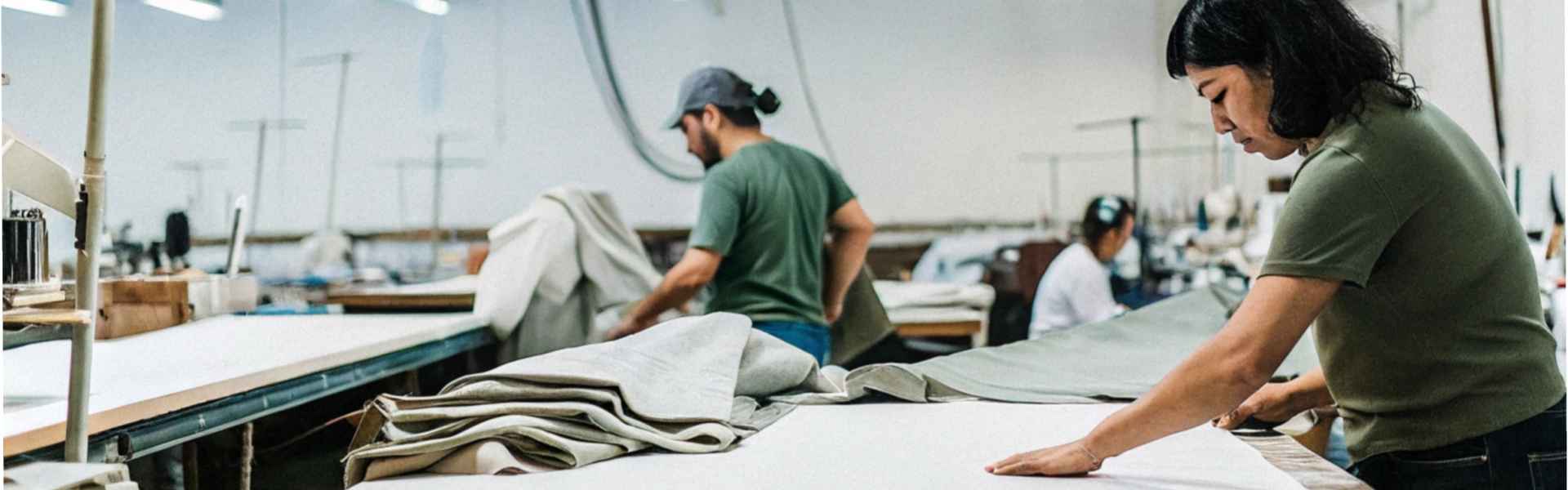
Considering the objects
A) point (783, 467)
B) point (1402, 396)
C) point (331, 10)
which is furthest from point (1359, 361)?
point (331, 10)

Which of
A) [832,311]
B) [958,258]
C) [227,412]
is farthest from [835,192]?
[958,258]

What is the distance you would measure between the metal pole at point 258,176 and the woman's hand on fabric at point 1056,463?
9.99 feet

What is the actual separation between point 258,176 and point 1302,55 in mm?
3185

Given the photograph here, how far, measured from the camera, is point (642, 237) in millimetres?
4586

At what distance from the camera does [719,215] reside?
2.28 metres

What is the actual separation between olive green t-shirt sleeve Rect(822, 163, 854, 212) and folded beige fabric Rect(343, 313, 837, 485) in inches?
48.7

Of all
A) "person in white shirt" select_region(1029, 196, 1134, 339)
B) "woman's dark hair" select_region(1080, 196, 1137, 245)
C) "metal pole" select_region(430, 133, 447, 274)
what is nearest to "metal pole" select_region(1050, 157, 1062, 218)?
"woman's dark hair" select_region(1080, 196, 1137, 245)

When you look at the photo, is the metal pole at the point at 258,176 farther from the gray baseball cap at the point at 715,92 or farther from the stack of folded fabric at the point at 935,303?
the stack of folded fabric at the point at 935,303

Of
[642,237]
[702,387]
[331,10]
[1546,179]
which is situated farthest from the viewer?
[642,237]

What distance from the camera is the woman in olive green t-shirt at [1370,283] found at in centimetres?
100

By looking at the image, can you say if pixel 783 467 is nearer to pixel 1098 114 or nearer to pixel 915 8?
pixel 915 8

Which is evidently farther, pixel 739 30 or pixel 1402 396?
pixel 739 30

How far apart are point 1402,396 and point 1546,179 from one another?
4.44 feet

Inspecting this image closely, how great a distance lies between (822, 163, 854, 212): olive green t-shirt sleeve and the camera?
2.53m
